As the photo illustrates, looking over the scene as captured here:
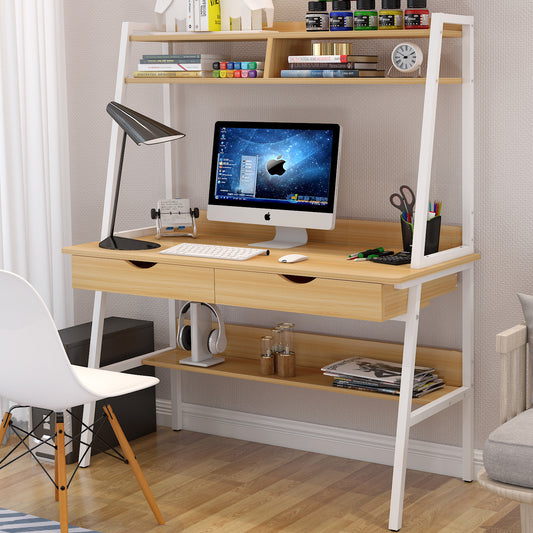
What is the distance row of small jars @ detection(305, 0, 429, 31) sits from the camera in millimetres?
2773

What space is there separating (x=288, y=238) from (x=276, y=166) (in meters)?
0.25

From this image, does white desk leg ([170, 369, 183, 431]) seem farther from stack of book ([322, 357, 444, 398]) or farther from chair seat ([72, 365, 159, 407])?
chair seat ([72, 365, 159, 407])

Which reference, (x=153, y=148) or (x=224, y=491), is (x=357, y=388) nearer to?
(x=224, y=491)

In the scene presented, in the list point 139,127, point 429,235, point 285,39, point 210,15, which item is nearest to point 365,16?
point 285,39

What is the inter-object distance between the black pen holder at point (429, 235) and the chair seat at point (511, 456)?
686 mm

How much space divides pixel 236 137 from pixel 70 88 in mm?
950

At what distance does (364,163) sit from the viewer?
3.19m

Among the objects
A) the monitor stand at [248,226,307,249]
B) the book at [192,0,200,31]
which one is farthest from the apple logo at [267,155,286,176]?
the book at [192,0,200,31]

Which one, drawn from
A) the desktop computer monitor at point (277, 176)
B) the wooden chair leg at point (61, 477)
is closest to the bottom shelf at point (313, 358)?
the desktop computer monitor at point (277, 176)

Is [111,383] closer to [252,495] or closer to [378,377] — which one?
[252,495]

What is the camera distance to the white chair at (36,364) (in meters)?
2.40

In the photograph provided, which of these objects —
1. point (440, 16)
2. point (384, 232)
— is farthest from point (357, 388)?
point (440, 16)

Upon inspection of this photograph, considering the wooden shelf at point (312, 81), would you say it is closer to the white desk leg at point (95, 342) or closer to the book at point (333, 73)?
the book at point (333, 73)

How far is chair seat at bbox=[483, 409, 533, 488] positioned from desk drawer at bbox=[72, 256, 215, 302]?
39.1 inches
